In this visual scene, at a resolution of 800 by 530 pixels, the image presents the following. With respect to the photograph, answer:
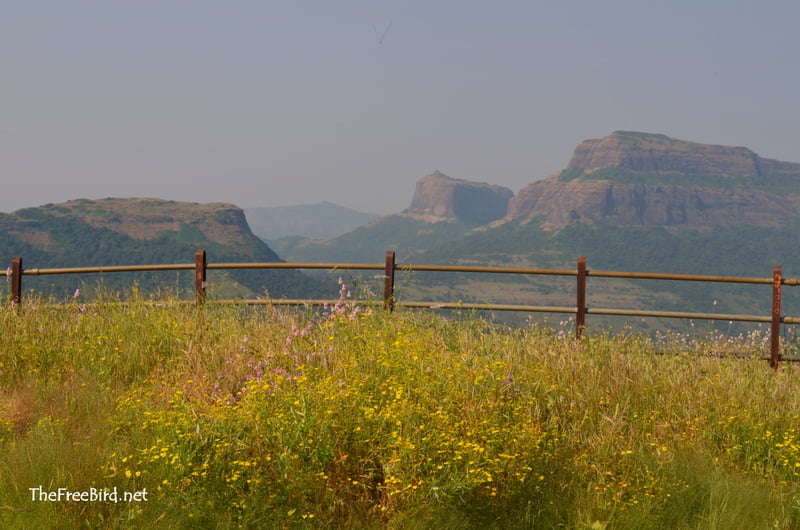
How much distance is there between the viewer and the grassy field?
151 inches

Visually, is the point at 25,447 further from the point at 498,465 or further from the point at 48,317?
the point at 48,317

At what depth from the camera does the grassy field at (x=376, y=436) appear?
12.6ft

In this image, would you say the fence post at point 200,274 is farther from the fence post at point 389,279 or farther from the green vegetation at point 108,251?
the green vegetation at point 108,251

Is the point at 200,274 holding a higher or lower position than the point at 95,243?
lower

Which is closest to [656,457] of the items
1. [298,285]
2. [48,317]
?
[48,317]

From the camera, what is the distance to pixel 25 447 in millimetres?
4305

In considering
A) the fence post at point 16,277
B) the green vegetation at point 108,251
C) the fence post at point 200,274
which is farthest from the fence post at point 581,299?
the green vegetation at point 108,251

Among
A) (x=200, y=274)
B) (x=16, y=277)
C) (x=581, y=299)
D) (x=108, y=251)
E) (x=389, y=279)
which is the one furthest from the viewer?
(x=108, y=251)

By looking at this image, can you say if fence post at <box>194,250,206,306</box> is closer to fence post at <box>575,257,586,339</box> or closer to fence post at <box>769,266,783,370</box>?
fence post at <box>575,257,586,339</box>

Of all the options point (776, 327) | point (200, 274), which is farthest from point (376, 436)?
point (776, 327)

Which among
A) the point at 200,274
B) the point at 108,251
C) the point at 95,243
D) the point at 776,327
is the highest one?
the point at 95,243

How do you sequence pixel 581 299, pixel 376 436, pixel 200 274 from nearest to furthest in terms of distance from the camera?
pixel 376 436, pixel 581 299, pixel 200 274

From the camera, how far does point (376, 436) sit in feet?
13.6

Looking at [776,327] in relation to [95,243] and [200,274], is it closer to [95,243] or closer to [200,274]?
[200,274]
